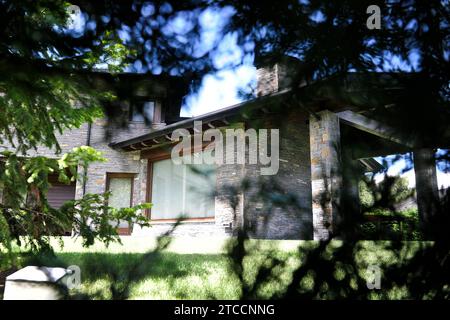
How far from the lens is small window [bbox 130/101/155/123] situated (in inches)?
69.5

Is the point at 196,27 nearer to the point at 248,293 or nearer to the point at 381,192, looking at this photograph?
the point at 381,192

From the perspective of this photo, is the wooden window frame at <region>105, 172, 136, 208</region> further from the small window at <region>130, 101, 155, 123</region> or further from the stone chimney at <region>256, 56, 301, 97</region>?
the stone chimney at <region>256, 56, 301, 97</region>

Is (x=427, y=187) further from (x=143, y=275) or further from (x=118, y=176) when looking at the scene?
(x=118, y=176)

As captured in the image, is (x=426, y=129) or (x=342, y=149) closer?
(x=426, y=129)

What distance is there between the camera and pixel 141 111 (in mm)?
1803

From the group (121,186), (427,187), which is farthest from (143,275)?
(121,186)

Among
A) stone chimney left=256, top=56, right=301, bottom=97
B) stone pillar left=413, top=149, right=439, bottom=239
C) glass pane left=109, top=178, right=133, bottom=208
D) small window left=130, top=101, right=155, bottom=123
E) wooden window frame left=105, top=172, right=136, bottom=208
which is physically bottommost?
stone pillar left=413, top=149, right=439, bottom=239

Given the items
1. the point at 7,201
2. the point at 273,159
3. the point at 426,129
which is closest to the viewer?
the point at 426,129

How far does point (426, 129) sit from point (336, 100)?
15.1 inches

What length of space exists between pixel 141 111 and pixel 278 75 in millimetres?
652

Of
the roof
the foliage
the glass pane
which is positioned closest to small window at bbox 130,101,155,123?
the roof

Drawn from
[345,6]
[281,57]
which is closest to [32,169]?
[281,57]

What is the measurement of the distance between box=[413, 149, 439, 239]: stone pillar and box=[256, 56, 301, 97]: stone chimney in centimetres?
58
